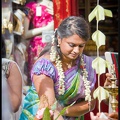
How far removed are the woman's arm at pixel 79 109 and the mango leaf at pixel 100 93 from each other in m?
0.05

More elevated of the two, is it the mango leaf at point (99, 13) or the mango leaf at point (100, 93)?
the mango leaf at point (99, 13)

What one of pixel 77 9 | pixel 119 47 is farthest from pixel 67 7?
pixel 119 47

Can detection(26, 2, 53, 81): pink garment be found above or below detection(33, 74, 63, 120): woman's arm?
above

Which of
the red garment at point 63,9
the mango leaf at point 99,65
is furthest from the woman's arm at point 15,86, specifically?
the mango leaf at point 99,65

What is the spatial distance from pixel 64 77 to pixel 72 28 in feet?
1.04

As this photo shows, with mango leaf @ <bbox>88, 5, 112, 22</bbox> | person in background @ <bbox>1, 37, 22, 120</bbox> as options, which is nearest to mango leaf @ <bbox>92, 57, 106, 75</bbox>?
mango leaf @ <bbox>88, 5, 112, 22</bbox>

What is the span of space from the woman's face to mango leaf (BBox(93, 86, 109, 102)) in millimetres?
256

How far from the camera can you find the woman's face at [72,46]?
4684 millimetres

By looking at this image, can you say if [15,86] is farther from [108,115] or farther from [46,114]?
[108,115]

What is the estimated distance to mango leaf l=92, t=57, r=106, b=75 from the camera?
4723mm

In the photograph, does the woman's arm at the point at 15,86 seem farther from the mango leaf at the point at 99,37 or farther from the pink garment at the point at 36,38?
the mango leaf at the point at 99,37

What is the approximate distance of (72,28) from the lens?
4.72m

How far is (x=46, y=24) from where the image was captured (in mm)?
4797

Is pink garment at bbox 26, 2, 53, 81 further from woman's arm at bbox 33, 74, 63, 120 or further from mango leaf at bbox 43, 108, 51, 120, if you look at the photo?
mango leaf at bbox 43, 108, 51, 120
